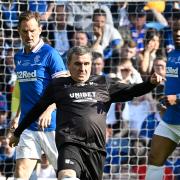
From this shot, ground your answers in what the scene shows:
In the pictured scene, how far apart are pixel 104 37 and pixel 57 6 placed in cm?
89

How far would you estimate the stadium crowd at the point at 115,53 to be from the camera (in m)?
9.88

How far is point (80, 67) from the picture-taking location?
584cm

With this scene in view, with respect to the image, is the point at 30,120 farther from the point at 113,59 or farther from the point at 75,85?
the point at 113,59

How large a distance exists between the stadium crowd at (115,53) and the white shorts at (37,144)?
249 cm

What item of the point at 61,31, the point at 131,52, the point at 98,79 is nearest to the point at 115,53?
the point at 131,52

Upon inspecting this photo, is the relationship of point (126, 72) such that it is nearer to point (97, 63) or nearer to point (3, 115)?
point (97, 63)

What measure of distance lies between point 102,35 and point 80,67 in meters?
4.70

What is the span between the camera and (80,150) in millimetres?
5758

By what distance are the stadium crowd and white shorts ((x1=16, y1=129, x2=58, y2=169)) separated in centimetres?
249

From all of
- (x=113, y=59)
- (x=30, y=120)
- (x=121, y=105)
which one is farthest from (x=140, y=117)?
(x=30, y=120)

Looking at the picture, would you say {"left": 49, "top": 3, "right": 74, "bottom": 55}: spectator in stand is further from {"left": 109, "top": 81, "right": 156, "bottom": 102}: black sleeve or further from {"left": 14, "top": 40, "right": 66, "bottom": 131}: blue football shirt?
{"left": 109, "top": 81, "right": 156, "bottom": 102}: black sleeve

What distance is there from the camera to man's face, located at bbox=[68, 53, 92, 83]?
584 centimetres

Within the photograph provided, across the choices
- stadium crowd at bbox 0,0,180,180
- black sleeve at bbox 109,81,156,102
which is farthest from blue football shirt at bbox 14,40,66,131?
stadium crowd at bbox 0,0,180,180

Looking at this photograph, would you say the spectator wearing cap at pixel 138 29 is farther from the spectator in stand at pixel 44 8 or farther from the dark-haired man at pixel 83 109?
the dark-haired man at pixel 83 109
